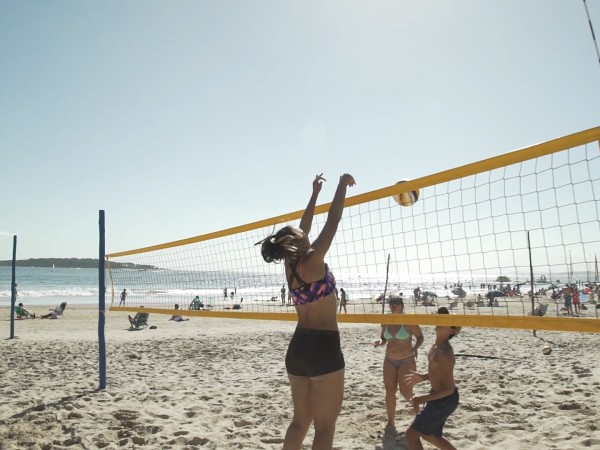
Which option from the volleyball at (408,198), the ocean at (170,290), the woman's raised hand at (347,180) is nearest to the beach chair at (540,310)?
the ocean at (170,290)

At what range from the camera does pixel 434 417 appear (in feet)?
9.87

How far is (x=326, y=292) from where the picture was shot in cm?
231

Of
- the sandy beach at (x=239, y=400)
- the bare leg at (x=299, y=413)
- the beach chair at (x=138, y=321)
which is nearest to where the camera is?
the bare leg at (x=299, y=413)

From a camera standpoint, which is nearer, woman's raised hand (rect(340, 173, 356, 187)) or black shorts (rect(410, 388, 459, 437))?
woman's raised hand (rect(340, 173, 356, 187))

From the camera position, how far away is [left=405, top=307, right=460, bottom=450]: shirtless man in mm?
3012

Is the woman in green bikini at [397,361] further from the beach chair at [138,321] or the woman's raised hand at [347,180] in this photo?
the beach chair at [138,321]

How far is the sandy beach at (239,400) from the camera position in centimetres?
391

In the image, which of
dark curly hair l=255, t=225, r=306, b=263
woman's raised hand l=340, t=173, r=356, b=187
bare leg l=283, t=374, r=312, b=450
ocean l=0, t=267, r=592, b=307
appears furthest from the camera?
ocean l=0, t=267, r=592, b=307

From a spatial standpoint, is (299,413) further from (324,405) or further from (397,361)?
(397,361)

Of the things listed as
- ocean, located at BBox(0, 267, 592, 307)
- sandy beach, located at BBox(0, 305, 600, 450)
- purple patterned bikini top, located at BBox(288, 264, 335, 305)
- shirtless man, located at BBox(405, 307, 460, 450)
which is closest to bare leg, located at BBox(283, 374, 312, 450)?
purple patterned bikini top, located at BBox(288, 264, 335, 305)

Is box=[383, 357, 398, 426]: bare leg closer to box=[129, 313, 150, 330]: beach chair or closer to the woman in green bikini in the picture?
the woman in green bikini

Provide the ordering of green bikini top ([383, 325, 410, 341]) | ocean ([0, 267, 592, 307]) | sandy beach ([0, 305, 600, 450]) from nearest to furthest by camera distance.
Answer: sandy beach ([0, 305, 600, 450]) < green bikini top ([383, 325, 410, 341]) < ocean ([0, 267, 592, 307])

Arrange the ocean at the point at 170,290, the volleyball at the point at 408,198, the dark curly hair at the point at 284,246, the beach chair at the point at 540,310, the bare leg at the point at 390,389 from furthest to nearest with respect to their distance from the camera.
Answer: the beach chair at the point at 540,310 → the ocean at the point at 170,290 → the bare leg at the point at 390,389 → the volleyball at the point at 408,198 → the dark curly hair at the point at 284,246

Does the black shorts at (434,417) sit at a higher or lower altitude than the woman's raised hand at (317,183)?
lower
